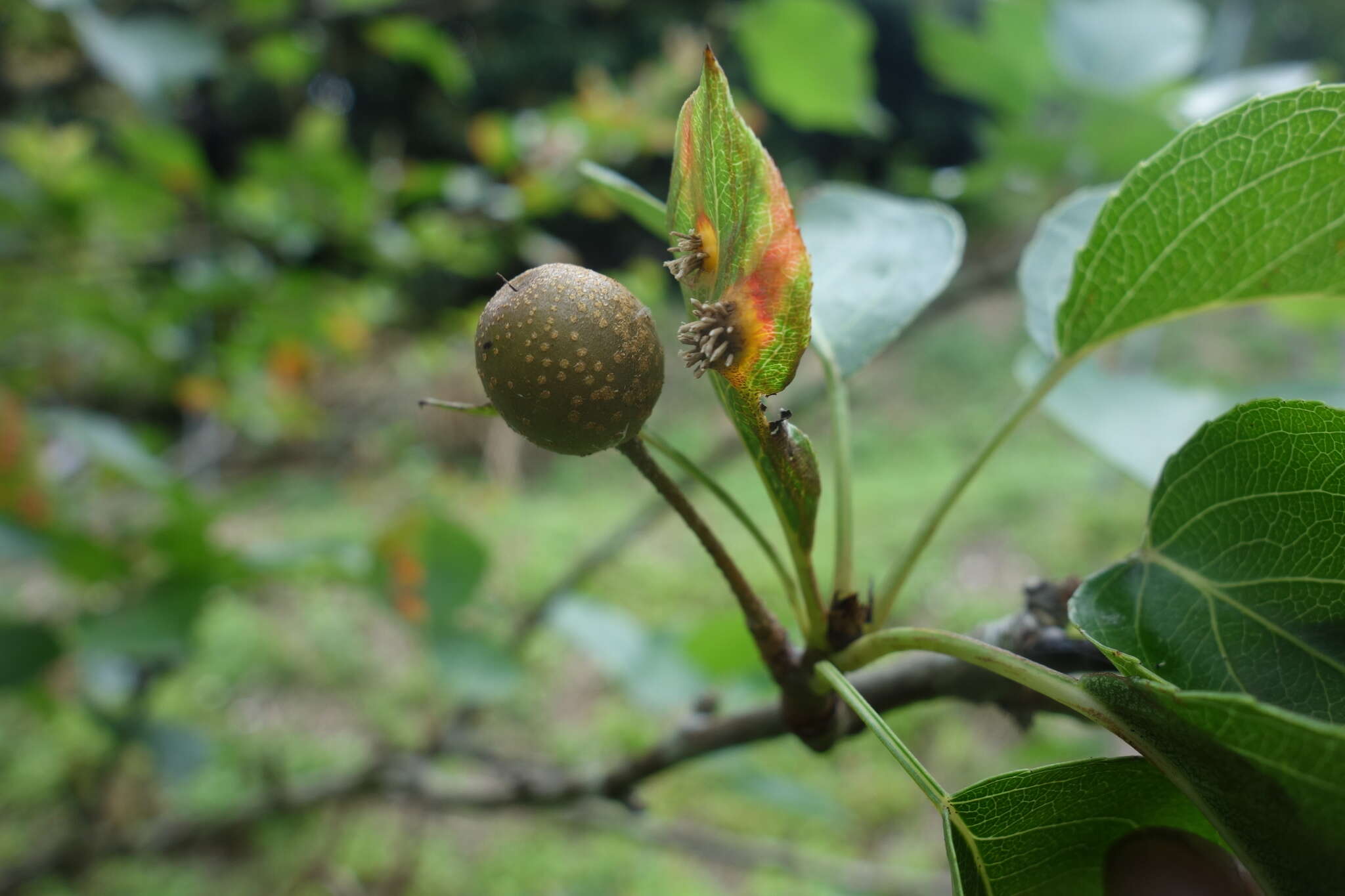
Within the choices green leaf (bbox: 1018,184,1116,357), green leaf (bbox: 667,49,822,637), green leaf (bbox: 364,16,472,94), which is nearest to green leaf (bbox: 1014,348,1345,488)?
green leaf (bbox: 1018,184,1116,357)

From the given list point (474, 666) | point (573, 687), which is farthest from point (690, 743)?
point (573, 687)

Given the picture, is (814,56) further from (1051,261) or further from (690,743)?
(690,743)

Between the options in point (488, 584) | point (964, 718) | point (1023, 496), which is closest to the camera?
point (964, 718)

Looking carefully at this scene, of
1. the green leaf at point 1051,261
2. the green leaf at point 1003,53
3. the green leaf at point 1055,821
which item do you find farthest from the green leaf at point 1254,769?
the green leaf at point 1003,53

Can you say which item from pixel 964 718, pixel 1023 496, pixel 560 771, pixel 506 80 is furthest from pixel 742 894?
pixel 506 80

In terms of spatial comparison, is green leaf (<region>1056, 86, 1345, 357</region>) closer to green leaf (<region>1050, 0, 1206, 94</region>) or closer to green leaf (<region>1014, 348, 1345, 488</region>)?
green leaf (<region>1014, 348, 1345, 488</region>)

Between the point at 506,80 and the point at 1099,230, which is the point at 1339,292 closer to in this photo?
the point at 1099,230
